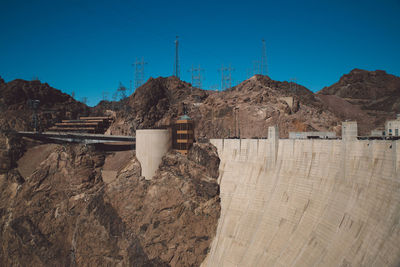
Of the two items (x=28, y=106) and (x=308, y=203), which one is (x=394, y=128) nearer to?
(x=308, y=203)

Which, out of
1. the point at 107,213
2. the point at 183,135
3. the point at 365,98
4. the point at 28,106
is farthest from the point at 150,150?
the point at 365,98

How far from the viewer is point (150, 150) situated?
43562 millimetres

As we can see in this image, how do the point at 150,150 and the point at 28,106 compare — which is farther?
the point at 28,106

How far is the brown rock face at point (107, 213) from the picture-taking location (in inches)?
1496

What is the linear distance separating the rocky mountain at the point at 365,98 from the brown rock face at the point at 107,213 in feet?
150

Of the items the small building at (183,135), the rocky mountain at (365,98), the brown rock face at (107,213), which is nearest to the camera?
the brown rock face at (107,213)

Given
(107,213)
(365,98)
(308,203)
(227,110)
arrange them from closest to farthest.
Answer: (308,203) → (107,213) → (227,110) → (365,98)

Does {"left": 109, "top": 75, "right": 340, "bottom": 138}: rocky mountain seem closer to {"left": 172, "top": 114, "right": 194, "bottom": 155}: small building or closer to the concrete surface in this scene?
{"left": 172, "top": 114, "right": 194, "bottom": 155}: small building

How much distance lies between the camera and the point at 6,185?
50719mm

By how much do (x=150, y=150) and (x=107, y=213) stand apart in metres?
12.3

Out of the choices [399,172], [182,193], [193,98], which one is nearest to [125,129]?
[193,98]

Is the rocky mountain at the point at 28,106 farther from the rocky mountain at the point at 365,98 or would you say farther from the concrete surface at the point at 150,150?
the rocky mountain at the point at 365,98

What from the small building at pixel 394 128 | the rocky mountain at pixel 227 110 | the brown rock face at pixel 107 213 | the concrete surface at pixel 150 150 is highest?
the rocky mountain at pixel 227 110

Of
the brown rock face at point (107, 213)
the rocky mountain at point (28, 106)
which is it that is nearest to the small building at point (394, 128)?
the brown rock face at point (107, 213)
